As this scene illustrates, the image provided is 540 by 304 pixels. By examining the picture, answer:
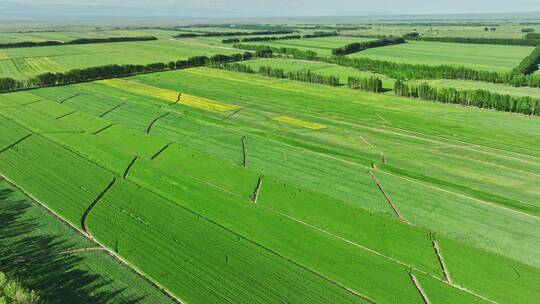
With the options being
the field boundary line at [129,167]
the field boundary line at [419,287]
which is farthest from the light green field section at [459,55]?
the field boundary line at [129,167]

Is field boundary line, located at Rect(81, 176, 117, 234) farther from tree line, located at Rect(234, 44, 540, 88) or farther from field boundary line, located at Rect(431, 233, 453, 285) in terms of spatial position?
tree line, located at Rect(234, 44, 540, 88)

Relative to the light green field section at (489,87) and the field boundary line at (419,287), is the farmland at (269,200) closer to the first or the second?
the field boundary line at (419,287)

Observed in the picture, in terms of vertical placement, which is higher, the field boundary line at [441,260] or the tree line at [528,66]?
the tree line at [528,66]

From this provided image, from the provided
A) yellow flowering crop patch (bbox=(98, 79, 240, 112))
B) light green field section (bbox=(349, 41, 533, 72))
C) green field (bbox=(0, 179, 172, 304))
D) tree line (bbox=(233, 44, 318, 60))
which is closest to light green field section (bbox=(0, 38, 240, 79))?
tree line (bbox=(233, 44, 318, 60))

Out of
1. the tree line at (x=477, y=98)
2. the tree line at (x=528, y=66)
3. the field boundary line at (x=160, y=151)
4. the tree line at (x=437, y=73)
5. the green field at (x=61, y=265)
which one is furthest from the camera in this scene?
the tree line at (x=528, y=66)

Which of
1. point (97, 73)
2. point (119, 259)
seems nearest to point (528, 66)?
Result: point (119, 259)

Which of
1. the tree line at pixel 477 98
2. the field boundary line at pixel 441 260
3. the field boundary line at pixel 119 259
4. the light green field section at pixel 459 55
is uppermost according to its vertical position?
the light green field section at pixel 459 55

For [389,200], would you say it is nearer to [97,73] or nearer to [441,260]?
[441,260]
